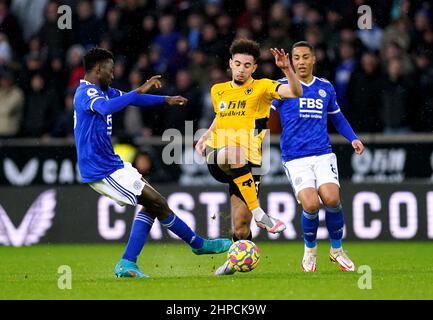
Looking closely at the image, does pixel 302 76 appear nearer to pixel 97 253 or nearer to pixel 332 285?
pixel 332 285

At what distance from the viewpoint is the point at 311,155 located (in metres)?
9.75

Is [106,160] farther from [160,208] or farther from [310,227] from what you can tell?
[310,227]

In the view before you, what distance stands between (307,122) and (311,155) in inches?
12.0

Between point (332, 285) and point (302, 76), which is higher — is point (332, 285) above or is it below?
below

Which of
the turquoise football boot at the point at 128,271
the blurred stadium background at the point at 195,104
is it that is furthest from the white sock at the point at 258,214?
the blurred stadium background at the point at 195,104

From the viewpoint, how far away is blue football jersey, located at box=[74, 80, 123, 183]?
905 cm

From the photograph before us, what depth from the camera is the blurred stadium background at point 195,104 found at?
13906 millimetres

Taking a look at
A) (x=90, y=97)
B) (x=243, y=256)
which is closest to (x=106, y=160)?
(x=90, y=97)

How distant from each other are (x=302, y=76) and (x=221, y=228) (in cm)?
442

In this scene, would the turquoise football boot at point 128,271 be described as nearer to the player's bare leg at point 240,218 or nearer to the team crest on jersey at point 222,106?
the player's bare leg at point 240,218

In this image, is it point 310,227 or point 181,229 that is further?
point 310,227

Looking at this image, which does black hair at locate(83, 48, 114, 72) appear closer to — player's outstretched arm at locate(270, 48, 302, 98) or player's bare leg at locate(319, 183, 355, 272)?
player's outstretched arm at locate(270, 48, 302, 98)

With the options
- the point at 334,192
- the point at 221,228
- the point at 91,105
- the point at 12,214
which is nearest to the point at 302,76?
the point at 334,192

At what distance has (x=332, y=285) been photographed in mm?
8273
